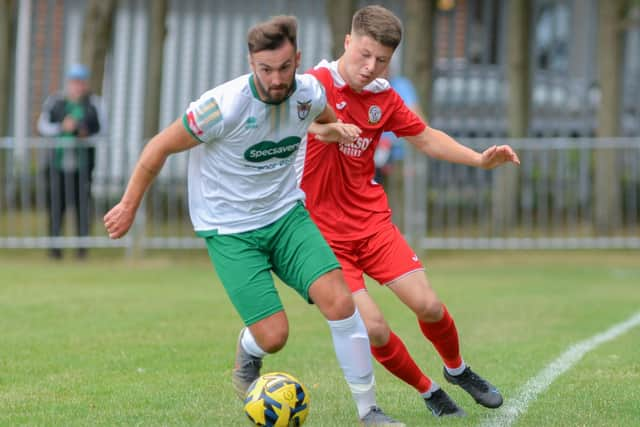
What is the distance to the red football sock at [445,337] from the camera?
22.5 feet

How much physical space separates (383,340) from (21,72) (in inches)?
571

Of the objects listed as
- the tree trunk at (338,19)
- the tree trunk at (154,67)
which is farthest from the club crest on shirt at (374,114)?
the tree trunk at (154,67)

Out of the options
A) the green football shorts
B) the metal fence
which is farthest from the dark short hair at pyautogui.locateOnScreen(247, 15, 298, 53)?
the metal fence

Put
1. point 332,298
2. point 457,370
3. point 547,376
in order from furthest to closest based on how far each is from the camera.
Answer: point 547,376 → point 457,370 → point 332,298

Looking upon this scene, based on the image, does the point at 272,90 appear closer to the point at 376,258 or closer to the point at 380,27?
the point at 380,27

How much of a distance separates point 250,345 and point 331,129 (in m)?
1.18

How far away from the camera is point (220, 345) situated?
371 inches

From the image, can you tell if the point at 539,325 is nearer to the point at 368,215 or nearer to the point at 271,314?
the point at 368,215

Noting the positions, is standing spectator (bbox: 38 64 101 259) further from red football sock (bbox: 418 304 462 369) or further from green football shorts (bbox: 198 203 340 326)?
green football shorts (bbox: 198 203 340 326)

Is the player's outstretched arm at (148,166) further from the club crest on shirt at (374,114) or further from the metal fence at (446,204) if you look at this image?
the metal fence at (446,204)

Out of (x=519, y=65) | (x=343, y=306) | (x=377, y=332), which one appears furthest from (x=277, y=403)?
(x=519, y=65)

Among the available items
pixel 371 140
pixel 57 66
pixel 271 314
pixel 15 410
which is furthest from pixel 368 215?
pixel 57 66

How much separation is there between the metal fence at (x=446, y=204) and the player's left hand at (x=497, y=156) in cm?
946

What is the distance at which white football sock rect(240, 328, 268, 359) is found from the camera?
661cm
